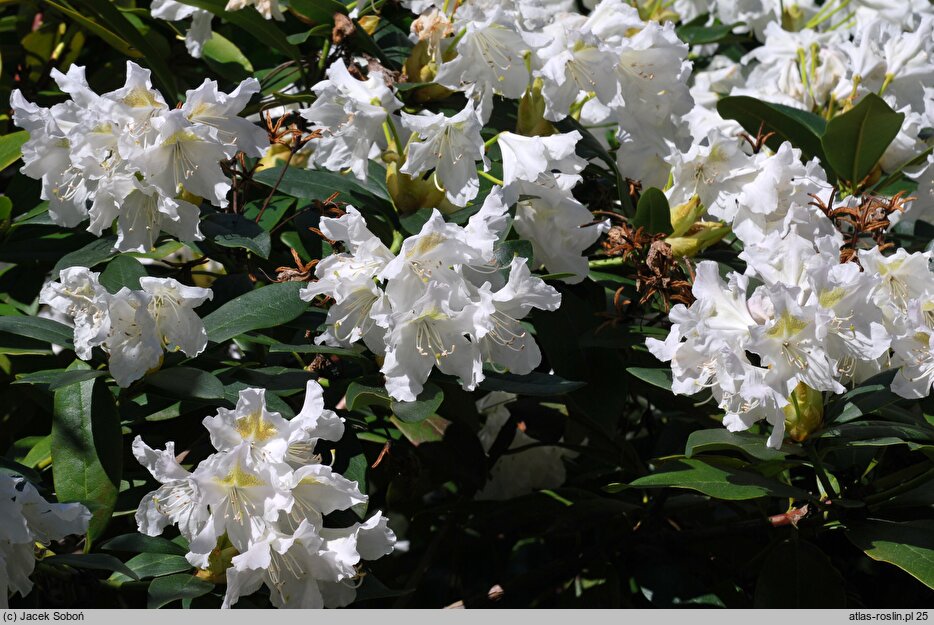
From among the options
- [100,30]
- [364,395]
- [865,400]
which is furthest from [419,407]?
[100,30]

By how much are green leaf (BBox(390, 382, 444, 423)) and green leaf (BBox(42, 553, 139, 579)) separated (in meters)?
0.33

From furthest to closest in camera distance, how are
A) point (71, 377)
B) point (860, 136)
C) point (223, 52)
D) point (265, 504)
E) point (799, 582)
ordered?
point (223, 52), point (860, 136), point (799, 582), point (71, 377), point (265, 504)

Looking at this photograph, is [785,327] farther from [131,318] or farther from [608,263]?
[131,318]

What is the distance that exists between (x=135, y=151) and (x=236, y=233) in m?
0.18

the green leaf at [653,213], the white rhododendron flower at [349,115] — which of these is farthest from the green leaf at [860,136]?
the white rhododendron flower at [349,115]

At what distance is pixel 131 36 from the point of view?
154 centimetres

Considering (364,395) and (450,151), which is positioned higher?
(450,151)

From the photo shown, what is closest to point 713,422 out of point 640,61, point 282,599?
point 640,61

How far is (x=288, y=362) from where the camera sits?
1355 millimetres

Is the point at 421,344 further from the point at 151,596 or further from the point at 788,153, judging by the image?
the point at 788,153

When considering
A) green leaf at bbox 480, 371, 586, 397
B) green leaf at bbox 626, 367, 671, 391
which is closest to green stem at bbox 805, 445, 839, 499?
green leaf at bbox 626, 367, 671, 391

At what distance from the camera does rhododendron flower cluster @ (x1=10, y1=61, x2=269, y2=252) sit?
1122mm

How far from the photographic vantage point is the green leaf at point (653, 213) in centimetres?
131

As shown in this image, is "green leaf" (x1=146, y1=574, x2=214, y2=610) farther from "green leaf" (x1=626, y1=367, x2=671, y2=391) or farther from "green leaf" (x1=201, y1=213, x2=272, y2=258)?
"green leaf" (x1=626, y1=367, x2=671, y2=391)
